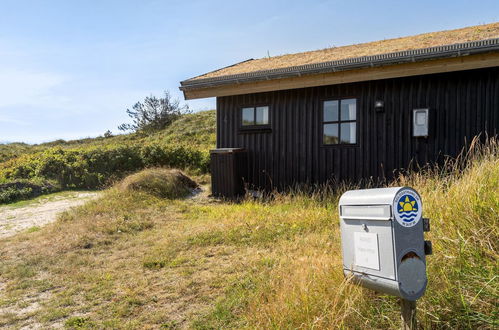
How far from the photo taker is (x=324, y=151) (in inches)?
342

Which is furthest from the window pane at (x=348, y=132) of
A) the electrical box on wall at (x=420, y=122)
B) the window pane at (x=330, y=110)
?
the electrical box on wall at (x=420, y=122)

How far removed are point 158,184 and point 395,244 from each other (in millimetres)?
8349

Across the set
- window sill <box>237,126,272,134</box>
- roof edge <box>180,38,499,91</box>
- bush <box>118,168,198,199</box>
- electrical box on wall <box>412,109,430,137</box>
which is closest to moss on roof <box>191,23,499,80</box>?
roof edge <box>180,38,499,91</box>

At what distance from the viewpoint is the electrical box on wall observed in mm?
7512

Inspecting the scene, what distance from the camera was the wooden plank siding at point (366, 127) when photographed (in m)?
7.27

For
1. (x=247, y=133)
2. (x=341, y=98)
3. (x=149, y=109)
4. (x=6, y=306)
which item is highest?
(x=149, y=109)

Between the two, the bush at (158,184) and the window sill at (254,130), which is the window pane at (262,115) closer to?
the window sill at (254,130)

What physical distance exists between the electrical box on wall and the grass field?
8.06ft

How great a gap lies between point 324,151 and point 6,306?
668cm

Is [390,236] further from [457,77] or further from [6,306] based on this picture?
[457,77]

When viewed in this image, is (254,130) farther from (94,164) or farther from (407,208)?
(407,208)

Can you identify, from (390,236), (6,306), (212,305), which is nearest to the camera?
(390,236)

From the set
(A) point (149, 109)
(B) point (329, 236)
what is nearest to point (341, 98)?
(B) point (329, 236)

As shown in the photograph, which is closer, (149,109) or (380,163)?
(380,163)
